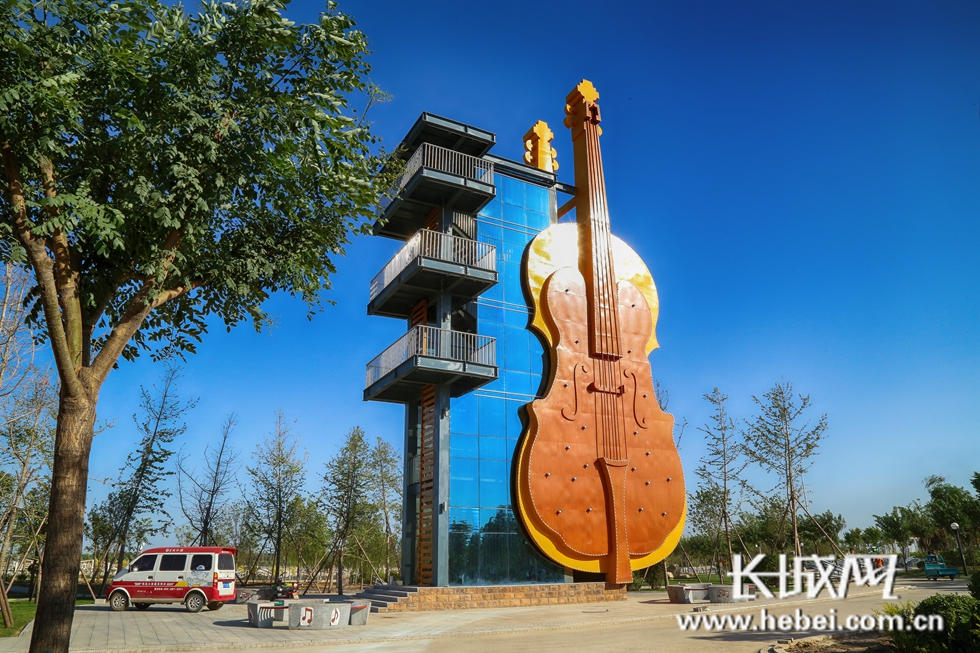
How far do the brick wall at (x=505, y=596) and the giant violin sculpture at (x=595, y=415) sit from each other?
0.61 metres

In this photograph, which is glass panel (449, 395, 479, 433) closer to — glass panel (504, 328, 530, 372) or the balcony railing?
glass panel (504, 328, 530, 372)

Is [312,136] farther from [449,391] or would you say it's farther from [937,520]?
[937,520]

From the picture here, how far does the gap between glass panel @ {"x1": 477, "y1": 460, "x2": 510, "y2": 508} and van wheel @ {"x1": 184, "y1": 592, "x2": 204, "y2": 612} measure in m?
9.46

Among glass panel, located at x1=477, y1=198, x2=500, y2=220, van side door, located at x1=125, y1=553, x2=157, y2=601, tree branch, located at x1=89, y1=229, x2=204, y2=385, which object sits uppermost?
glass panel, located at x1=477, y1=198, x2=500, y2=220

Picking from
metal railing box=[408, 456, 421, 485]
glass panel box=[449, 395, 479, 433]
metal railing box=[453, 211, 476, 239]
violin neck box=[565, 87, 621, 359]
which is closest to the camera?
glass panel box=[449, 395, 479, 433]

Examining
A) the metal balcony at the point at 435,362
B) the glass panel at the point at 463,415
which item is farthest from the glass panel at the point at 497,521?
the metal balcony at the point at 435,362

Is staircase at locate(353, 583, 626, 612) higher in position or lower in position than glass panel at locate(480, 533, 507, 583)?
lower

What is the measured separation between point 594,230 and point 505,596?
44.1 feet

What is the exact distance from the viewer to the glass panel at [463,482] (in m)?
21.0

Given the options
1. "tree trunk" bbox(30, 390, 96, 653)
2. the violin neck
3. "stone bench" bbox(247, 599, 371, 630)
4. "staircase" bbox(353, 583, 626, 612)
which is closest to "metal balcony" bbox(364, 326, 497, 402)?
the violin neck

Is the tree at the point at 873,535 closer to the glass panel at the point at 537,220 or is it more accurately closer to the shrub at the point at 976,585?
the glass panel at the point at 537,220

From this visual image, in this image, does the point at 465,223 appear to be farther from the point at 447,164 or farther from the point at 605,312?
the point at 605,312

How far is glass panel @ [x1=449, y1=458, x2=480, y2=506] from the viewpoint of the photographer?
21.0 metres

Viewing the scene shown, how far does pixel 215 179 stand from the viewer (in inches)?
394
